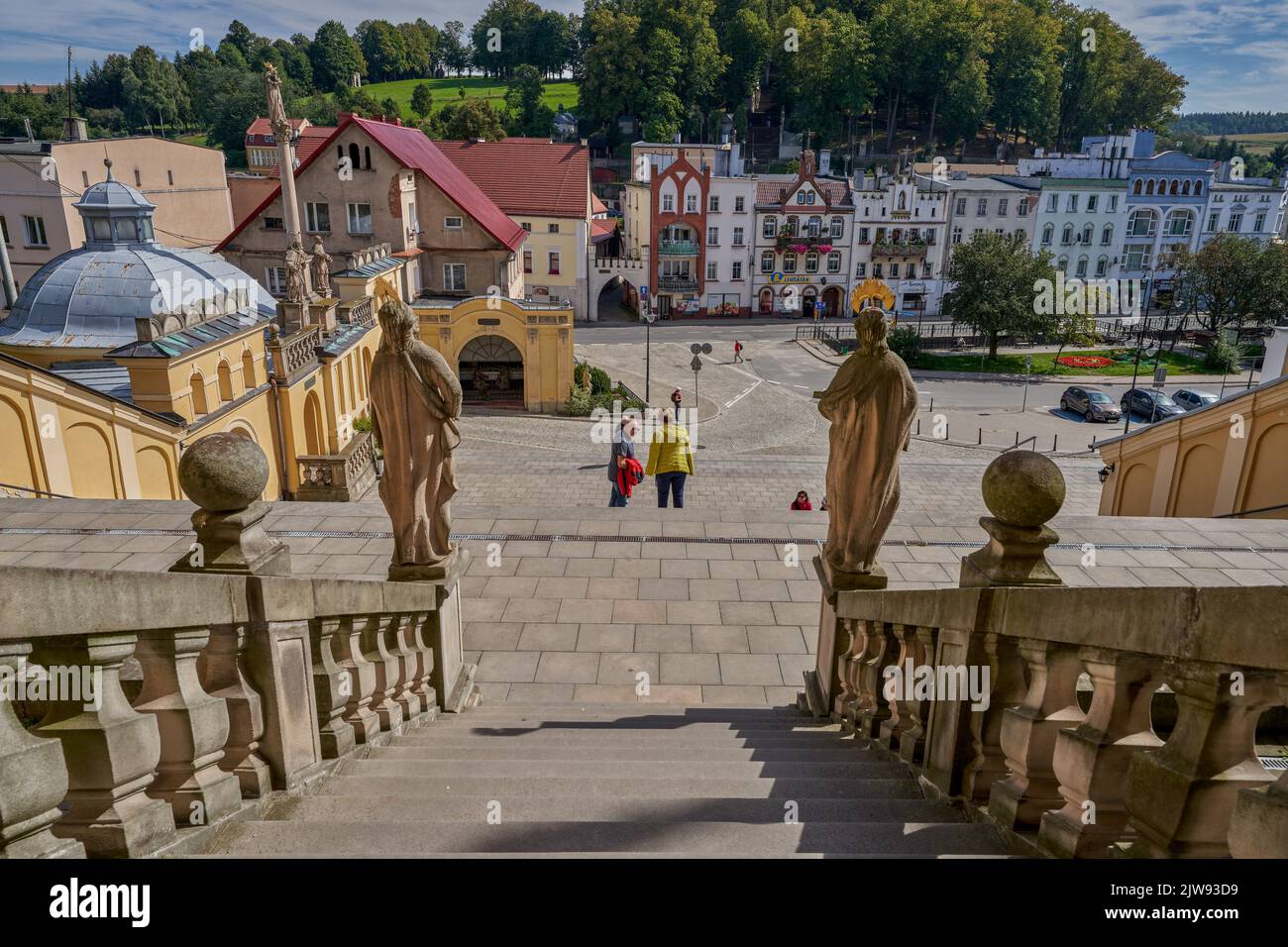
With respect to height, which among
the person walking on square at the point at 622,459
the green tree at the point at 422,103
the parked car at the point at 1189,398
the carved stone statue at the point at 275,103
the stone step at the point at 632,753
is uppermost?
the green tree at the point at 422,103

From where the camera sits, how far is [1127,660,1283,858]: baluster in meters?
2.55

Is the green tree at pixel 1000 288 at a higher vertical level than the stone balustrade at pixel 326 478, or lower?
higher

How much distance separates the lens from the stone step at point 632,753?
5473mm

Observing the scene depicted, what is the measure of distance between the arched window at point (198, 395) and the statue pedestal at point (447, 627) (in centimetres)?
1211

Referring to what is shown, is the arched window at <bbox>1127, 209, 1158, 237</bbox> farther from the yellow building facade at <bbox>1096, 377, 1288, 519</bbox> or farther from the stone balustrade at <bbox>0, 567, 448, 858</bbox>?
the stone balustrade at <bbox>0, 567, 448, 858</bbox>

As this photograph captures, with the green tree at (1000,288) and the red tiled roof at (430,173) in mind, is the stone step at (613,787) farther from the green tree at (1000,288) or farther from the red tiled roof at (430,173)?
the green tree at (1000,288)

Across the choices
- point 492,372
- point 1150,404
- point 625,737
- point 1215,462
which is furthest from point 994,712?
point 1150,404

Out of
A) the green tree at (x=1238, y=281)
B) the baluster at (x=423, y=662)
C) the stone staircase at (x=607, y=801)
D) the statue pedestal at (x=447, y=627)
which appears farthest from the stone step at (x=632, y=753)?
the green tree at (x=1238, y=281)

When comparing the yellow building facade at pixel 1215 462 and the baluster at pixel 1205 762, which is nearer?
A: the baluster at pixel 1205 762

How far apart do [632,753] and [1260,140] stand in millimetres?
183400

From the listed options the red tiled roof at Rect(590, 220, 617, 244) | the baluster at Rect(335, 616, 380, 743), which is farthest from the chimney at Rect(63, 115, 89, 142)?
the baluster at Rect(335, 616, 380, 743)

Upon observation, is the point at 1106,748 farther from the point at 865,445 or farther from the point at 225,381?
the point at 225,381

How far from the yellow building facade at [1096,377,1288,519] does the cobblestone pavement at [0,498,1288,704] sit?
2.15 meters

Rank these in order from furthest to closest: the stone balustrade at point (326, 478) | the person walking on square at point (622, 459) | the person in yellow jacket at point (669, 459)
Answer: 1. the stone balustrade at point (326, 478)
2. the person walking on square at point (622, 459)
3. the person in yellow jacket at point (669, 459)
